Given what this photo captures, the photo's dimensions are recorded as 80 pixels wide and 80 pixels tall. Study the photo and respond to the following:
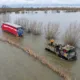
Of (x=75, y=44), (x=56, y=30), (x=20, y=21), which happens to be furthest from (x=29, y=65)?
(x=20, y=21)

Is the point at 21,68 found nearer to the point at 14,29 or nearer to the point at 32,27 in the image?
the point at 14,29

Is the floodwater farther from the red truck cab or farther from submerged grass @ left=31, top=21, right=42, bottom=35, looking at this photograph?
submerged grass @ left=31, top=21, right=42, bottom=35

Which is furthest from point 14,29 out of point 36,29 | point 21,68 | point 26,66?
point 21,68

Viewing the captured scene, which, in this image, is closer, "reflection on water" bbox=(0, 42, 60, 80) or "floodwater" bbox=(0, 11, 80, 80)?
"reflection on water" bbox=(0, 42, 60, 80)

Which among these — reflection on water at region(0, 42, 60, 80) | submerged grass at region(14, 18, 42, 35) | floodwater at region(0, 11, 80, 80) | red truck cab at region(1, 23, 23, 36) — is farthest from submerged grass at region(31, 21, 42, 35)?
reflection on water at region(0, 42, 60, 80)

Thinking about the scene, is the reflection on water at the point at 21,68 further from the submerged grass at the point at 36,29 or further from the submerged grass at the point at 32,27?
the submerged grass at the point at 32,27

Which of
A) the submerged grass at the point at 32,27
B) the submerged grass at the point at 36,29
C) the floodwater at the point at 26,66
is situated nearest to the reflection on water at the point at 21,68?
the floodwater at the point at 26,66

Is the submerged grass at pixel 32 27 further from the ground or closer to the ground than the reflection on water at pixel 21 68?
further from the ground

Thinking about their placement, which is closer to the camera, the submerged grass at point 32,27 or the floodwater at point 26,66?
the floodwater at point 26,66

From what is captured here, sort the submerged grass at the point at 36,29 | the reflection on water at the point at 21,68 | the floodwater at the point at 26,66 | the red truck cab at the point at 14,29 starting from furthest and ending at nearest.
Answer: the submerged grass at the point at 36,29, the red truck cab at the point at 14,29, the floodwater at the point at 26,66, the reflection on water at the point at 21,68

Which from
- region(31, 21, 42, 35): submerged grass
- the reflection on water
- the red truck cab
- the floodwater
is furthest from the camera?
region(31, 21, 42, 35): submerged grass

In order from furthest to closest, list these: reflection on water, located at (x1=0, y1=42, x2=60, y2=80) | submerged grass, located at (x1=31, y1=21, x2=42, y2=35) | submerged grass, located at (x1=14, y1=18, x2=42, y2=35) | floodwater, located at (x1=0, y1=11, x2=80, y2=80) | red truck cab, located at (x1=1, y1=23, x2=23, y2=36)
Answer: submerged grass, located at (x1=14, y1=18, x2=42, y2=35)
submerged grass, located at (x1=31, y1=21, x2=42, y2=35)
red truck cab, located at (x1=1, y1=23, x2=23, y2=36)
floodwater, located at (x1=0, y1=11, x2=80, y2=80)
reflection on water, located at (x1=0, y1=42, x2=60, y2=80)
